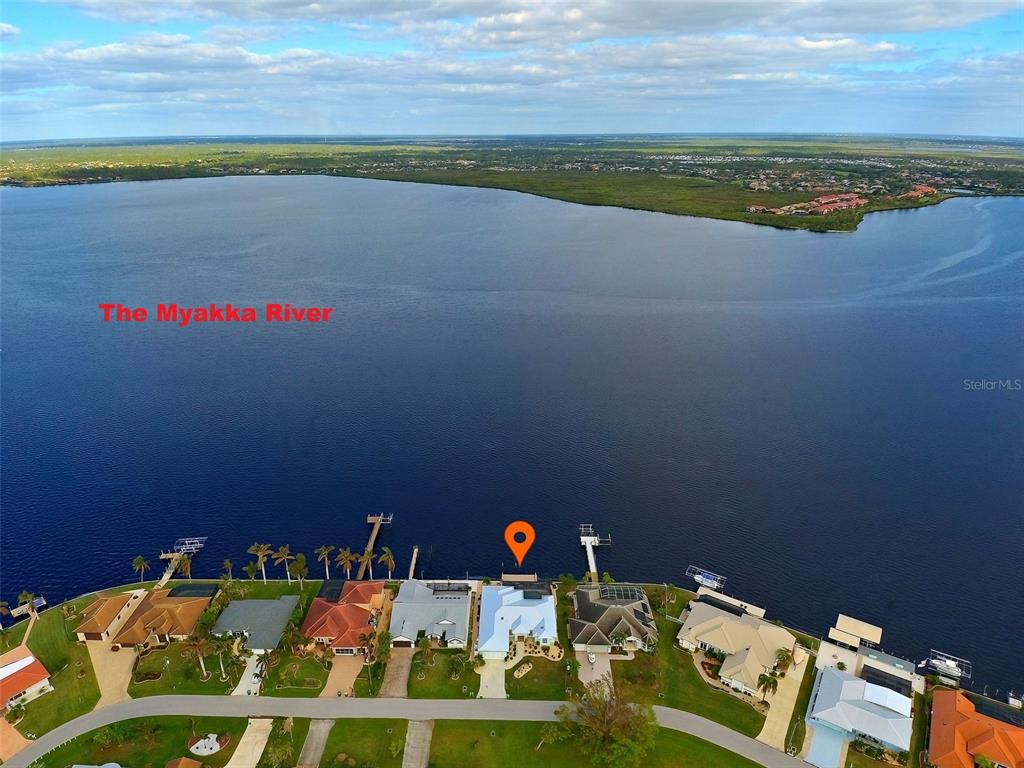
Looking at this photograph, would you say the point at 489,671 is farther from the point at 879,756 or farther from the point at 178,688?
the point at 879,756

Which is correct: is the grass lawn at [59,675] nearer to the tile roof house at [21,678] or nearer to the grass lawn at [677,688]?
the tile roof house at [21,678]

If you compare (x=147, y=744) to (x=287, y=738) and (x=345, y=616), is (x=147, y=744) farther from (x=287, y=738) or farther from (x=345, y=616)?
(x=345, y=616)

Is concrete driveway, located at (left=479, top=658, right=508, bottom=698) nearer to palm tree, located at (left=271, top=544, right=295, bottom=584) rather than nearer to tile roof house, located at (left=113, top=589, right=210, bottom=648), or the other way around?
palm tree, located at (left=271, top=544, right=295, bottom=584)

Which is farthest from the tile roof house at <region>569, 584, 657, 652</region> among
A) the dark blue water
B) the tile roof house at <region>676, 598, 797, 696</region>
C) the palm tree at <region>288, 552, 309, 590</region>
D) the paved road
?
the palm tree at <region>288, 552, 309, 590</region>

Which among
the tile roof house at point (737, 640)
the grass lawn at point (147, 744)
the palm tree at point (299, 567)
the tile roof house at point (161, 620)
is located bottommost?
the grass lawn at point (147, 744)

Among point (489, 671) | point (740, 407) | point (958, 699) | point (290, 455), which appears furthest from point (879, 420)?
point (290, 455)

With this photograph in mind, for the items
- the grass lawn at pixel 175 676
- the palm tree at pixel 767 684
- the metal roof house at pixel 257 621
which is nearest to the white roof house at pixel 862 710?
the palm tree at pixel 767 684

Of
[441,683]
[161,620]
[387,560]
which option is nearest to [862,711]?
[441,683]
